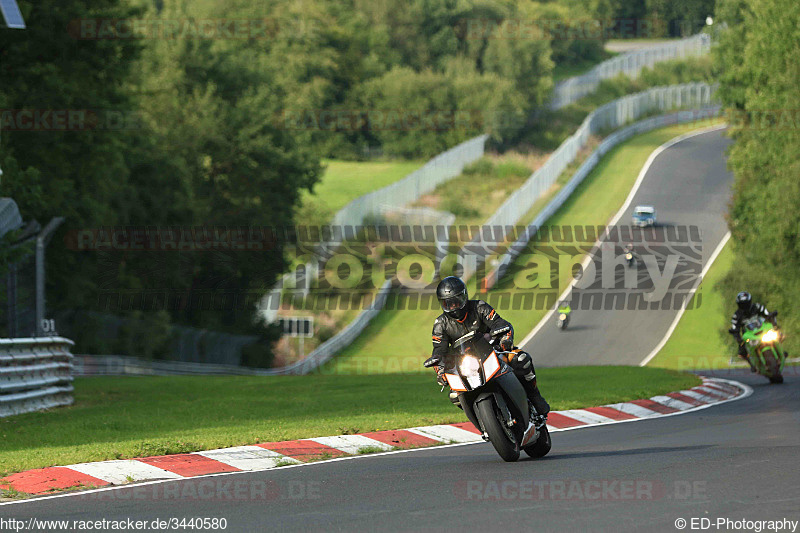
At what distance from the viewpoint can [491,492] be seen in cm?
834

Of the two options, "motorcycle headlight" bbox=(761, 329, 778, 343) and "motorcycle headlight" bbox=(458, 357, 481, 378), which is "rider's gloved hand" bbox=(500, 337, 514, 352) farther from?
"motorcycle headlight" bbox=(761, 329, 778, 343)

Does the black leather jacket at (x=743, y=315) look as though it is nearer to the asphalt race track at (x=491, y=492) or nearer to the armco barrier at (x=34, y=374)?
the asphalt race track at (x=491, y=492)

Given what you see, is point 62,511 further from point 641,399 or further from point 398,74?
point 398,74

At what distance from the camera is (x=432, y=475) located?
9414 millimetres

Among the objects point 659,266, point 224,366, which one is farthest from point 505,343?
point 659,266

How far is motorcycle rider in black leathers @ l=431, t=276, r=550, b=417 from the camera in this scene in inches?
394

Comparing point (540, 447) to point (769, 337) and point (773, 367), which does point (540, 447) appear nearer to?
point (769, 337)

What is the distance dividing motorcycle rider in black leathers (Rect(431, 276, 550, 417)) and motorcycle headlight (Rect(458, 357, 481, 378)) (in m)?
0.26

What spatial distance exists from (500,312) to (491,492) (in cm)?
4177

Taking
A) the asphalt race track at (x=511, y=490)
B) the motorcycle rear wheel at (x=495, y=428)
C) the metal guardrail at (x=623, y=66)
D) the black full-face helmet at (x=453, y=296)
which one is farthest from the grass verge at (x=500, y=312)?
the black full-face helmet at (x=453, y=296)

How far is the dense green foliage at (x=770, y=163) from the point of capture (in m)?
38.7

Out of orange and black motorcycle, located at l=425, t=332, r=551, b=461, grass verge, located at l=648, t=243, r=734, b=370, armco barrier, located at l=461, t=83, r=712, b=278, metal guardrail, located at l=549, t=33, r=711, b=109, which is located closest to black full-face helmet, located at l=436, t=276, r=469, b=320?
orange and black motorcycle, located at l=425, t=332, r=551, b=461

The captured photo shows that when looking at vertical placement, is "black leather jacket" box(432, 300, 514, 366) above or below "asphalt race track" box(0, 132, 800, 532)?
above

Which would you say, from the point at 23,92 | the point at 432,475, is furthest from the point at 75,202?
the point at 432,475
